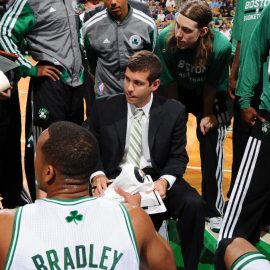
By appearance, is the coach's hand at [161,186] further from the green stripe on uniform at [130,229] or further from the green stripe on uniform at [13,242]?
the green stripe on uniform at [13,242]

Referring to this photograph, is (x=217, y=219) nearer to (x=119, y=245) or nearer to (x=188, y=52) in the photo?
(x=188, y=52)

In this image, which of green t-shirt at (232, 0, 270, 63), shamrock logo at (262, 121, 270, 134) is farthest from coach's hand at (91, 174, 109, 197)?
green t-shirt at (232, 0, 270, 63)

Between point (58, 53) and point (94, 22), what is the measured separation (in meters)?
0.36

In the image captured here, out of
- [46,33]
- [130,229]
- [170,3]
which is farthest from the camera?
[170,3]

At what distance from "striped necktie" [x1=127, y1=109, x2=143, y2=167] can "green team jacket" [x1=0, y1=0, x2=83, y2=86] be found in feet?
3.02

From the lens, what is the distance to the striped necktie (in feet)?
11.1

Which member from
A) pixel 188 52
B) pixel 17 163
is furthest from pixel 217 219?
pixel 17 163

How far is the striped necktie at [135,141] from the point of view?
337 cm

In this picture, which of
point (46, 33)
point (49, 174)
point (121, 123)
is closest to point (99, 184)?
point (121, 123)

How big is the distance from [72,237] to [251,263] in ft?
1.99

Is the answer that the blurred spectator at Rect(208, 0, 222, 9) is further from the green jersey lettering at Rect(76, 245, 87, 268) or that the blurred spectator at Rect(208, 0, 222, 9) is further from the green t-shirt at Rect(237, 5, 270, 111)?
the green jersey lettering at Rect(76, 245, 87, 268)

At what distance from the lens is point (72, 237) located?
1776 millimetres

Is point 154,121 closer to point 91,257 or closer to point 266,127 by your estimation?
point 266,127

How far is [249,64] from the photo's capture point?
3.35m
